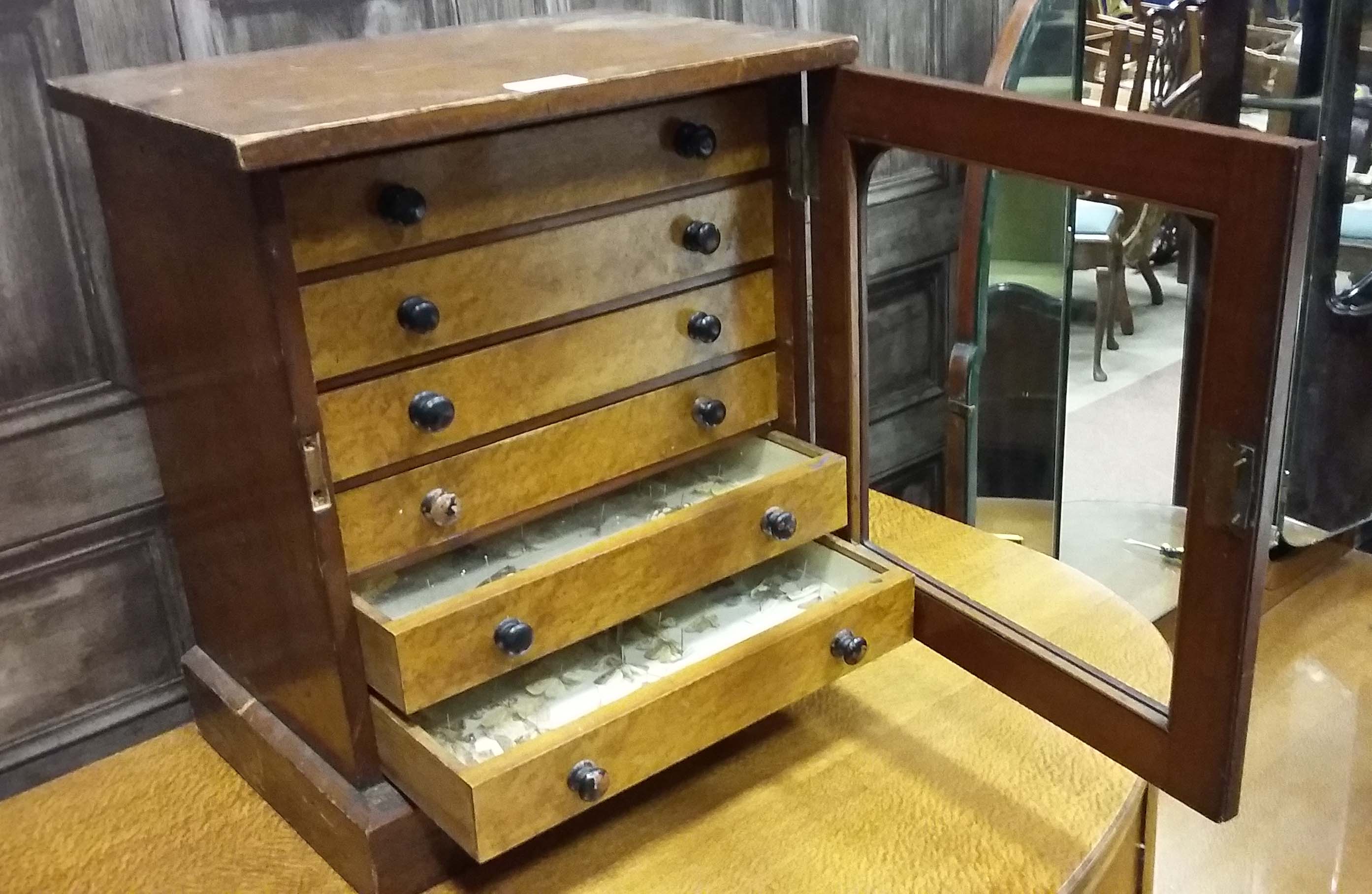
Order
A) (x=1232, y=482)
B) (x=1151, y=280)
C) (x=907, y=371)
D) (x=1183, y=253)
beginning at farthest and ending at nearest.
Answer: (x=907, y=371) < (x=1151, y=280) < (x=1183, y=253) < (x=1232, y=482)

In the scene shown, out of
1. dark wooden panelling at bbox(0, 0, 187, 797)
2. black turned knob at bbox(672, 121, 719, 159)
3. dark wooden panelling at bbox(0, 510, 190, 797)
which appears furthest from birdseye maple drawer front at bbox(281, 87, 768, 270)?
dark wooden panelling at bbox(0, 510, 190, 797)

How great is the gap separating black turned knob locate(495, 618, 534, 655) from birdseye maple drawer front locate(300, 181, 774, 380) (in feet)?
0.66

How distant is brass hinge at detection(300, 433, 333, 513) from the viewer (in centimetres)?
85

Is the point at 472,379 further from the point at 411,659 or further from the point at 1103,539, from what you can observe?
the point at 1103,539

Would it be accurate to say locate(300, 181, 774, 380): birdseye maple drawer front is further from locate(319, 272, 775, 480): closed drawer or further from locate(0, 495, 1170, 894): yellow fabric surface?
locate(0, 495, 1170, 894): yellow fabric surface

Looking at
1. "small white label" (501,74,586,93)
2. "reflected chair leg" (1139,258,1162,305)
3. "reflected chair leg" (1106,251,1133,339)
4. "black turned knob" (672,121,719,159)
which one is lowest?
"reflected chair leg" (1106,251,1133,339)

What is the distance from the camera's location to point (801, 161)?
1049 millimetres

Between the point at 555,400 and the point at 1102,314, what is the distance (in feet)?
3.37

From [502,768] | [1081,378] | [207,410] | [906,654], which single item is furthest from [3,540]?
[1081,378]

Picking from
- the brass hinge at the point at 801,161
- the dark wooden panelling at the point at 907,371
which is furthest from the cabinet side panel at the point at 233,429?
the dark wooden panelling at the point at 907,371

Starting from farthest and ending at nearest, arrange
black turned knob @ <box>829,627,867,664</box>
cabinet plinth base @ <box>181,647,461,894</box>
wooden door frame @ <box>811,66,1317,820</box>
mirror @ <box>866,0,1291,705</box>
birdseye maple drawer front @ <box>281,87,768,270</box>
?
mirror @ <box>866,0,1291,705</box>
black turned knob @ <box>829,627,867,664</box>
cabinet plinth base @ <box>181,647,461,894</box>
birdseye maple drawer front @ <box>281,87,768,270</box>
wooden door frame @ <box>811,66,1317,820</box>

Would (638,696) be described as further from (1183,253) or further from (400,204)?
(1183,253)

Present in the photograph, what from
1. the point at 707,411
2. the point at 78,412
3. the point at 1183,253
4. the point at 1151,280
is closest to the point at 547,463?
the point at 707,411

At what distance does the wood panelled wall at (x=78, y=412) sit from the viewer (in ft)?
3.38
